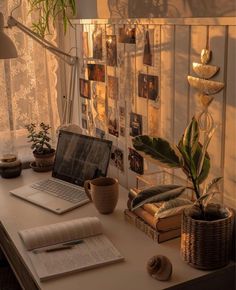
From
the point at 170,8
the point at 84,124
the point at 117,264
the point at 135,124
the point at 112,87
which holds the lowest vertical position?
the point at 117,264

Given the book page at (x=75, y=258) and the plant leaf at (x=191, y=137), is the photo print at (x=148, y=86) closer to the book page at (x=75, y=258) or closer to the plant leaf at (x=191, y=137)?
the plant leaf at (x=191, y=137)

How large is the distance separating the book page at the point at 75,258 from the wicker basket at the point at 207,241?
228 mm

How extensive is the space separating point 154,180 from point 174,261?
0.40 meters

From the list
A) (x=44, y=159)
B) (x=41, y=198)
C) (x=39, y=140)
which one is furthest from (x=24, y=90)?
(x=41, y=198)

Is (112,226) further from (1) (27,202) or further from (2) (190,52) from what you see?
(2) (190,52)

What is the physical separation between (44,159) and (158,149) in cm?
105

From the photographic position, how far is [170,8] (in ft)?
5.37

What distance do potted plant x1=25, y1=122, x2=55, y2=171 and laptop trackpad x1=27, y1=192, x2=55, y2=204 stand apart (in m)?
Answer: 0.35

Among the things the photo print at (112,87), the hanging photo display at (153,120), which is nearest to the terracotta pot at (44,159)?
the photo print at (112,87)

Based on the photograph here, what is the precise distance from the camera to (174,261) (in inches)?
57.9

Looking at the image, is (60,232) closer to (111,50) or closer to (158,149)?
(158,149)

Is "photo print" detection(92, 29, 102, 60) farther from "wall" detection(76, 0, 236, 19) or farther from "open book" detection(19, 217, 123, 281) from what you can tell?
"open book" detection(19, 217, 123, 281)

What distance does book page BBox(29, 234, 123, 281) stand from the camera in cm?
140

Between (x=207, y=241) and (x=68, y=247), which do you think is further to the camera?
(x=68, y=247)
